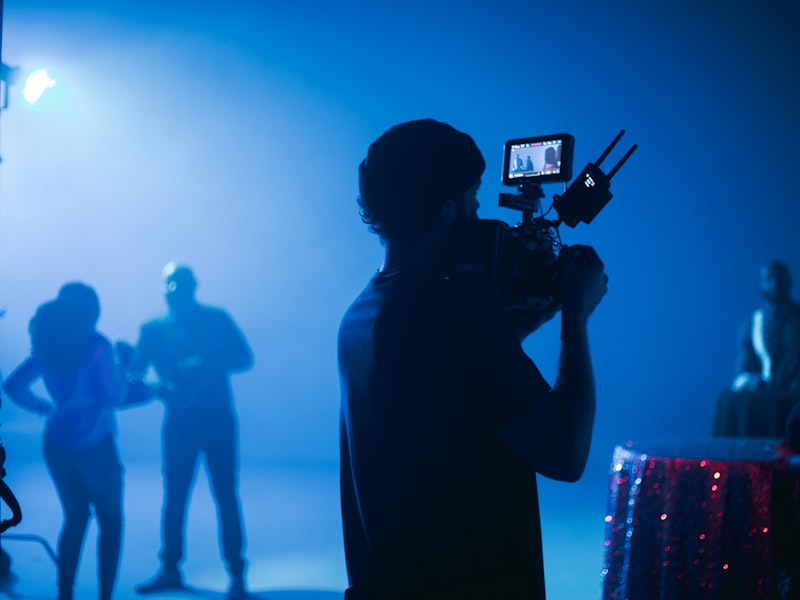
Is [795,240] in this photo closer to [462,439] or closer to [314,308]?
[314,308]

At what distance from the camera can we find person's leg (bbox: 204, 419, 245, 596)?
149 inches

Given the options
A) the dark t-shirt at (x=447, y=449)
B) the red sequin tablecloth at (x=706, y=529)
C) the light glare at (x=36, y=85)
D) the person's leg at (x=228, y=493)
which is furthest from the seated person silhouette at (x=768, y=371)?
the light glare at (x=36, y=85)

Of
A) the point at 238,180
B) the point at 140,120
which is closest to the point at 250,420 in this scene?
the point at 238,180

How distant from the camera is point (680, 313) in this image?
736cm

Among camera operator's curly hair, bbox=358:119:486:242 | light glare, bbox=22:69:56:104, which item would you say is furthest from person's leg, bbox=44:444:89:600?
camera operator's curly hair, bbox=358:119:486:242

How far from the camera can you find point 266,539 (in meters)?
4.85

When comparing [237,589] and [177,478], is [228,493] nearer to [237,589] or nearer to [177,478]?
[177,478]

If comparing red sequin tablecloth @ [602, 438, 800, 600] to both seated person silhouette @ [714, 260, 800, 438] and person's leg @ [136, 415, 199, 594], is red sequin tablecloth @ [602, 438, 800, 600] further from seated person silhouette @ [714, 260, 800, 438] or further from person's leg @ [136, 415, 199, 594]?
person's leg @ [136, 415, 199, 594]

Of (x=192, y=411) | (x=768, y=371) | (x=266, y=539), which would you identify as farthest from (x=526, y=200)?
(x=266, y=539)

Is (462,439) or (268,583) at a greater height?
(462,439)

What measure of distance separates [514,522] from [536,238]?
437mm

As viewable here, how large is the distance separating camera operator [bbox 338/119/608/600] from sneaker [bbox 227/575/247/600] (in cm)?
281

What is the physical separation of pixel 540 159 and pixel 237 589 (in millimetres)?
2992

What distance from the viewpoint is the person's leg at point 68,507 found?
3.23 metres
